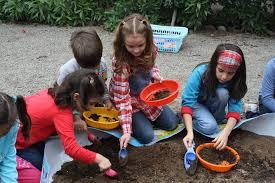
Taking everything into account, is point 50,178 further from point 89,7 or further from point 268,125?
point 89,7

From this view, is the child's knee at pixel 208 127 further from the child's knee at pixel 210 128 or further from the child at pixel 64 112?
the child at pixel 64 112

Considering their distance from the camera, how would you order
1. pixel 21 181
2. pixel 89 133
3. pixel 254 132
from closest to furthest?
pixel 21 181 → pixel 89 133 → pixel 254 132

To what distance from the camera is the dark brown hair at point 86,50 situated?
237cm

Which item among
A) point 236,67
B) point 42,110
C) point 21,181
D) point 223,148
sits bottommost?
point 21,181

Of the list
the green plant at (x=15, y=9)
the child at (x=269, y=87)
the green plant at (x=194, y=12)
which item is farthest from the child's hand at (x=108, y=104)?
the green plant at (x=15, y=9)

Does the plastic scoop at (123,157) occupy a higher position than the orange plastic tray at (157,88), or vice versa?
the orange plastic tray at (157,88)

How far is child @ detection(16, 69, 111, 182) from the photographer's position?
6.68 feet

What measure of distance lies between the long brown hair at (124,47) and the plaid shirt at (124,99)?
0.04 m

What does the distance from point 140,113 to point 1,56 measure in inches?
85.1

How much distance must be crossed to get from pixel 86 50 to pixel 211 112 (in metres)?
0.93

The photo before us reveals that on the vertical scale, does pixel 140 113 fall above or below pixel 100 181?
above

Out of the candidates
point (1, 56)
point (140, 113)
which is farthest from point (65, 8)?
point (140, 113)

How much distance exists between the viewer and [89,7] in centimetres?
530

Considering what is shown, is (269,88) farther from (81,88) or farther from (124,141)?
(81,88)
